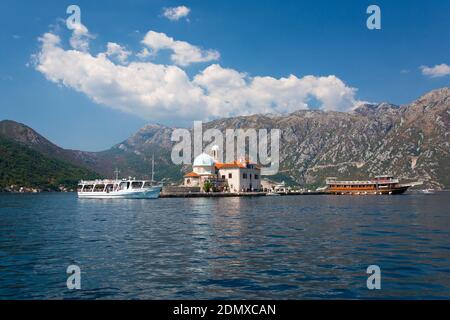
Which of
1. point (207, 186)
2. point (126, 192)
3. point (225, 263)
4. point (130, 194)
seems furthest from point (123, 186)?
point (225, 263)

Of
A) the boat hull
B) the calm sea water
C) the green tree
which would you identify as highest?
the green tree

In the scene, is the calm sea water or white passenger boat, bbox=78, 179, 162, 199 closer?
the calm sea water

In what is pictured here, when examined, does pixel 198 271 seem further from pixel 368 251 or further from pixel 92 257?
pixel 368 251

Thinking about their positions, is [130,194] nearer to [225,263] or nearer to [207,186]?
[207,186]

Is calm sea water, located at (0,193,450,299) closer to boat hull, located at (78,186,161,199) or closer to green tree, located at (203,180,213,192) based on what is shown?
boat hull, located at (78,186,161,199)

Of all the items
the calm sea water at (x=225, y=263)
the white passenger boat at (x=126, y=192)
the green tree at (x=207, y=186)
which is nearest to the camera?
the calm sea water at (x=225, y=263)

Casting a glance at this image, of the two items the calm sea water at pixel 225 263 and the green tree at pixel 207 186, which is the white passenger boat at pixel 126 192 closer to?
the green tree at pixel 207 186

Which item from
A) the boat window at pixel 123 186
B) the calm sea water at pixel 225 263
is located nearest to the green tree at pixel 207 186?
the boat window at pixel 123 186

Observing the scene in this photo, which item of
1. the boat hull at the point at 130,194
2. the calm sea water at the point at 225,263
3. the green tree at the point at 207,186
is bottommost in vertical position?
the calm sea water at the point at 225,263

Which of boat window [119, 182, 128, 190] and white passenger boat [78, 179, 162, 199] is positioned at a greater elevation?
boat window [119, 182, 128, 190]

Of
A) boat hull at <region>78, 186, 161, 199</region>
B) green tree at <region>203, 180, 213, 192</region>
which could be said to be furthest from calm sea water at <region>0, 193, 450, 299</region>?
green tree at <region>203, 180, 213, 192</region>

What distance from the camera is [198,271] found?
952 inches
